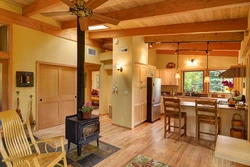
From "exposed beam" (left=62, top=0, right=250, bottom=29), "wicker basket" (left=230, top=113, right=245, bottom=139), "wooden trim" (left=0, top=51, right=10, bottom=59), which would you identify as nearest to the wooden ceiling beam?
"exposed beam" (left=62, top=0, right=250, bottom=29)

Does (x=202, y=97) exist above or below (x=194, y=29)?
below

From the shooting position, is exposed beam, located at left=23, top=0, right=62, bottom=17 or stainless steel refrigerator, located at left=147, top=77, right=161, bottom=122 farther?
stainless steel refrigerator, located at left=147, top=77, right=161, bottom=122

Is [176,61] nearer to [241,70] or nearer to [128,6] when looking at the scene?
[241,70]

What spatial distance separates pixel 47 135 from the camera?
4.01m

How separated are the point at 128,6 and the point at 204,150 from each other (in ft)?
12.0

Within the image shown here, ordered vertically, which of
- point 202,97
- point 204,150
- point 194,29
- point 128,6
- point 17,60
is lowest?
point 204,150

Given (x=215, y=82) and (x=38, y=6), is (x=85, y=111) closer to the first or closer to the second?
(x=38, y=6)

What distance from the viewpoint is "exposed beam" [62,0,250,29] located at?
2587 millimetres

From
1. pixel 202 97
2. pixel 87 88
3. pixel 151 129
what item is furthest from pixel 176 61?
pixel 87 88

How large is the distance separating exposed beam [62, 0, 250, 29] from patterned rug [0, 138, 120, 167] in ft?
9.94

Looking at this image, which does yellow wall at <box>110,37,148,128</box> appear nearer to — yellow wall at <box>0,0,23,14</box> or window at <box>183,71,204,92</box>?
yellow wall at <box>0,0,23,14</box>

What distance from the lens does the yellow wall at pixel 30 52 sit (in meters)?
3.79

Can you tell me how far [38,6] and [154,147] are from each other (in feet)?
13.8

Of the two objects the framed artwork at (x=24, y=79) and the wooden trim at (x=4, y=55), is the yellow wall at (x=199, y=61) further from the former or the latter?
the wooden trim at (x=4, y=55)
